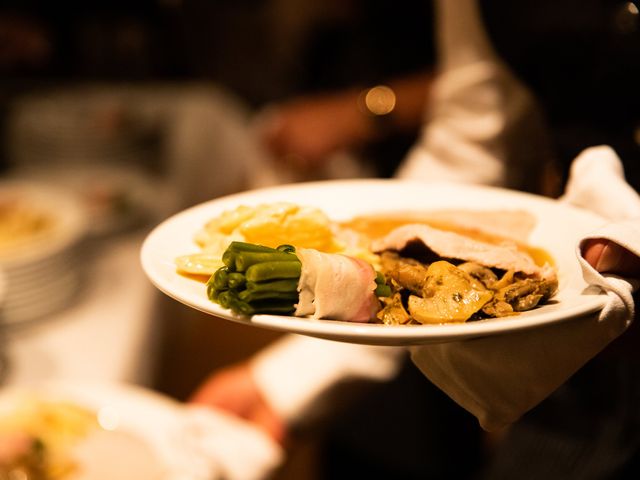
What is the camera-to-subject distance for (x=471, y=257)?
0.79m

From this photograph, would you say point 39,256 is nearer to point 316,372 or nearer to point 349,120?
point 316,372

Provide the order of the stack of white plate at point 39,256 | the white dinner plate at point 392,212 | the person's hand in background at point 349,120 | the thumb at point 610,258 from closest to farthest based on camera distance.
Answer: the white dinner plate at point 392,212
the thumb at point 610,258
the stack of white plate at point 39,256
the person's hand in background at point 349,120

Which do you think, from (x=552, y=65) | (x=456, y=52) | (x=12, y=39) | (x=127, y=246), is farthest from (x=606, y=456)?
(x=12, y=39)

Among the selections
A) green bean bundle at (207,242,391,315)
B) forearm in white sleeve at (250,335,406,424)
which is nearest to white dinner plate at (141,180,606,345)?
green bean bundle at (207,242,391,315)

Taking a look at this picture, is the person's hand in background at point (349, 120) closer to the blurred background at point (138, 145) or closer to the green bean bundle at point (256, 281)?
the blurred background at point (138, 145)

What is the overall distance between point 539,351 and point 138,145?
2520 millimetres

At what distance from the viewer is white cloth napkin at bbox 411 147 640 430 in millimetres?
706

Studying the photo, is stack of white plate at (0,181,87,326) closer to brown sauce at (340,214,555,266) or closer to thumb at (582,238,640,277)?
brown sauce at (340,214,555,266)

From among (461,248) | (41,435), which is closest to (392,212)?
(461,248)

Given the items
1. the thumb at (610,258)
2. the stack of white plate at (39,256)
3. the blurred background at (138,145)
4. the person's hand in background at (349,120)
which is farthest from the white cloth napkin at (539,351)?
the person's hand in background at (349,120)

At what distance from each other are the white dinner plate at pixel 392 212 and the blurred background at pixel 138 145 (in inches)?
35.3

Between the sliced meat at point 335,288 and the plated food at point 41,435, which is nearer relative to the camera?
the sliced meat at point 335,288

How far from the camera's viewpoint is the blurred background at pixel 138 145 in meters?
1.77

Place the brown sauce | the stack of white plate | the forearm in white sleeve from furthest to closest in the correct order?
the stack of white plate, the forearm in white sleeve, the brown sauce
